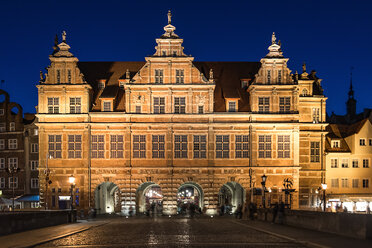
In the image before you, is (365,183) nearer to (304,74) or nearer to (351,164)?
(351,164)

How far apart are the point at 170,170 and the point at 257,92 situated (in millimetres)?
12799

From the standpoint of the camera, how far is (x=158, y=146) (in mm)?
54312

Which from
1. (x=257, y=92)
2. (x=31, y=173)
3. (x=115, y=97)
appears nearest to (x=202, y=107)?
(x=257, y=92)

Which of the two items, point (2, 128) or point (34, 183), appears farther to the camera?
point (2, 128)

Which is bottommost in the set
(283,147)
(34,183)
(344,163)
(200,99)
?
(34,183)

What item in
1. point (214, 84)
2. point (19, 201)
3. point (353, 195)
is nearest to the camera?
point (214, 84)

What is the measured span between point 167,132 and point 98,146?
7.62m

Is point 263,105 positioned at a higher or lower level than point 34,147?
higher

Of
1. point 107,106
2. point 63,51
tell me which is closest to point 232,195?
point 107,106

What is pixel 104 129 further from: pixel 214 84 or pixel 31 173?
pixel 31 173

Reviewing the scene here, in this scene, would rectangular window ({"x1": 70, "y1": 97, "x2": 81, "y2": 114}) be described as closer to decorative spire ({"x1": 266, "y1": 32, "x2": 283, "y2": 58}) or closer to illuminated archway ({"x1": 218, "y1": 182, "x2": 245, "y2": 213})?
illuminated archway ({"x1": 218, "y1": 182, "x2": 245, "y2": 213})

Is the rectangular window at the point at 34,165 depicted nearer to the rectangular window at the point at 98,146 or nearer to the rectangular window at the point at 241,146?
the rectangular window at the point at 98,146

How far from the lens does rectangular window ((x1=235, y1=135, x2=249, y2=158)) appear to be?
54.5 metres

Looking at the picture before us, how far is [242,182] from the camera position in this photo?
54.3 metres
